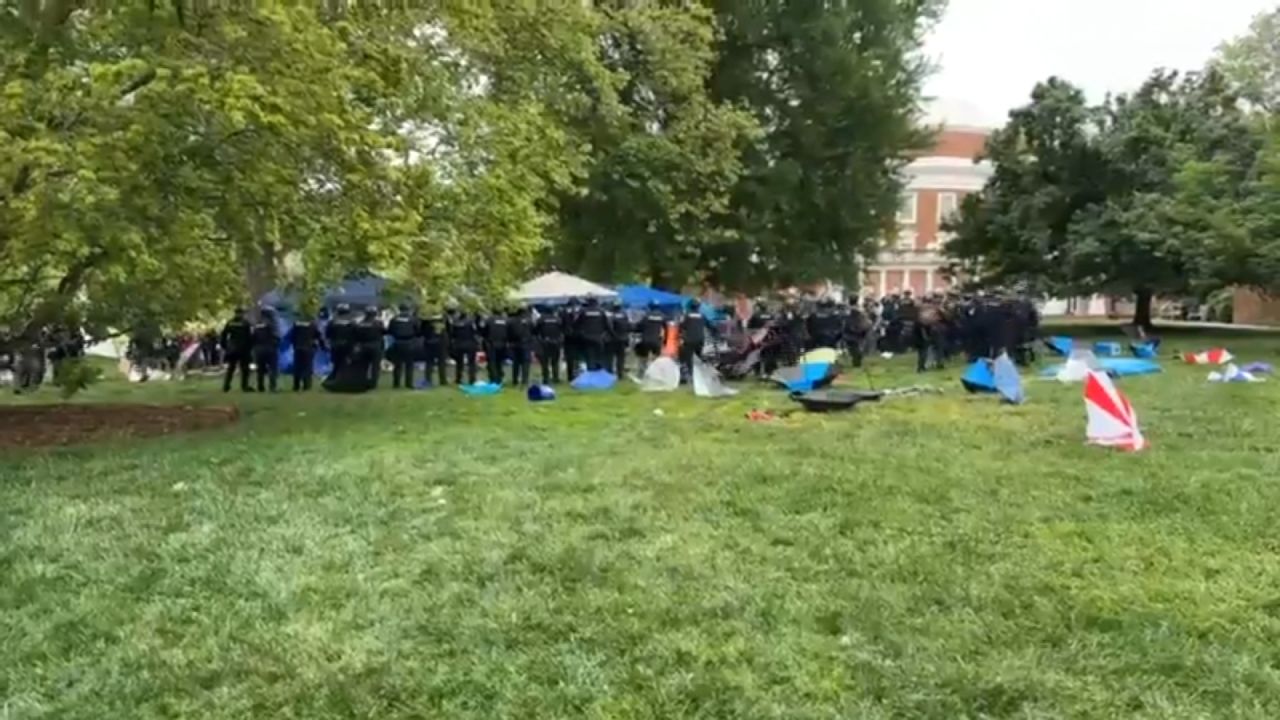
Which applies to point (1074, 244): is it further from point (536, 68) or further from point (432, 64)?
point (432, 64)

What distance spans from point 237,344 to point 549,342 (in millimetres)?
4965

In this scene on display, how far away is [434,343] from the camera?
21703mm

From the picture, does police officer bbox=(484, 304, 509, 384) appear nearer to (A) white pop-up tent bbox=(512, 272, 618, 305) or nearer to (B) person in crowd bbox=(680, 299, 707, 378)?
(B) person in crowd bbox=(680, 299, 707, 378)

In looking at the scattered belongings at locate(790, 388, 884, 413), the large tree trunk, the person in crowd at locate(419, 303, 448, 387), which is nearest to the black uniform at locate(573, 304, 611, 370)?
the person in crowd at locate(419, 303, 448, 387)

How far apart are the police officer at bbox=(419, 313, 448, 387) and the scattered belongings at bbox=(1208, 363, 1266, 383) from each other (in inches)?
465

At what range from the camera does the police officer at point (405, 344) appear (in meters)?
20.9

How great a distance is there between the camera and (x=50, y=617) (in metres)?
6.30

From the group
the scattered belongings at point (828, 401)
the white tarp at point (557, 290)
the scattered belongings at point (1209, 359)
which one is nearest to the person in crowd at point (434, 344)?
the white tarp at point (557, 290)

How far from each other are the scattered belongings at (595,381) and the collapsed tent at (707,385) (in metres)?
1.94

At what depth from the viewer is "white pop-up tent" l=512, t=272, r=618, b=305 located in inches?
1046

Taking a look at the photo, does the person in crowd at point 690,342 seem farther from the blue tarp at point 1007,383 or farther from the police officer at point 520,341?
the blue tarp at point 1007,383

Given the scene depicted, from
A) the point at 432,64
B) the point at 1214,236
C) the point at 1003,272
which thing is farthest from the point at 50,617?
the point at 1003,272

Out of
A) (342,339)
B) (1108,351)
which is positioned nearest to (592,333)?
(342,339)

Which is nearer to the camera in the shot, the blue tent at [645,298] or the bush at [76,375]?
the bush at [76,375]
